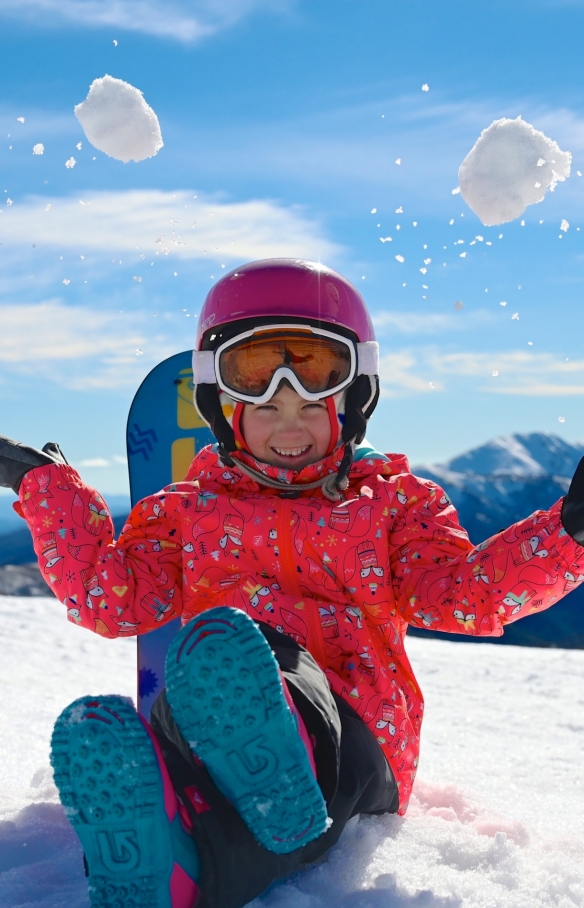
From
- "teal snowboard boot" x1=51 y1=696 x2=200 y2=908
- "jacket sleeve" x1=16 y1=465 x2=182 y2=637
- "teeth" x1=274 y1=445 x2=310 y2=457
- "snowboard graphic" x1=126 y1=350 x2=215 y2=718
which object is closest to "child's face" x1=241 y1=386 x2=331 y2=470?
"teeth" x1=274 y1=445 x2=310 y2=457

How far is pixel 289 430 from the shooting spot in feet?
8.23

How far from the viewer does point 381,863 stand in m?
1.89

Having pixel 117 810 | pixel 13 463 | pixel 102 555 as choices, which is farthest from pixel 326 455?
pixel 117 810

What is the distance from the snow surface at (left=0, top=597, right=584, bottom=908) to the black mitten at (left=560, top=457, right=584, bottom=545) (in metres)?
0.74

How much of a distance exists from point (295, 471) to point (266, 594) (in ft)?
1.23

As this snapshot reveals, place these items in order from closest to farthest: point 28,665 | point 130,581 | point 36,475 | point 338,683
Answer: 1. point 338,683
2. point 130,581
3. point 36,475
4. point 28,665

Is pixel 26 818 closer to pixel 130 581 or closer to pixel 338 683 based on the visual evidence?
pixel 130 581

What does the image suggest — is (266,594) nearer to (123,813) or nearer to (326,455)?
(326,455)

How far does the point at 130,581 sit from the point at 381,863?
104cm

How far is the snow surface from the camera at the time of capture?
179 centimetres

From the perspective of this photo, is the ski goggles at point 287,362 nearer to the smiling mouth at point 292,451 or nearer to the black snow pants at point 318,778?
the smiling mouth at point 292,451

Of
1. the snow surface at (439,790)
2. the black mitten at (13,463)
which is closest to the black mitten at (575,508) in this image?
the snow surface at (439,790)

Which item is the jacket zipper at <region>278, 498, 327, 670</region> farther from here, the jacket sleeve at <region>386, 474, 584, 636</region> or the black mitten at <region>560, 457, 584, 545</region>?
the black mitten at <region>560, 457, 584, 545</region>

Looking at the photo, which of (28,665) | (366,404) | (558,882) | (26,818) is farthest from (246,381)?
(28,665)
